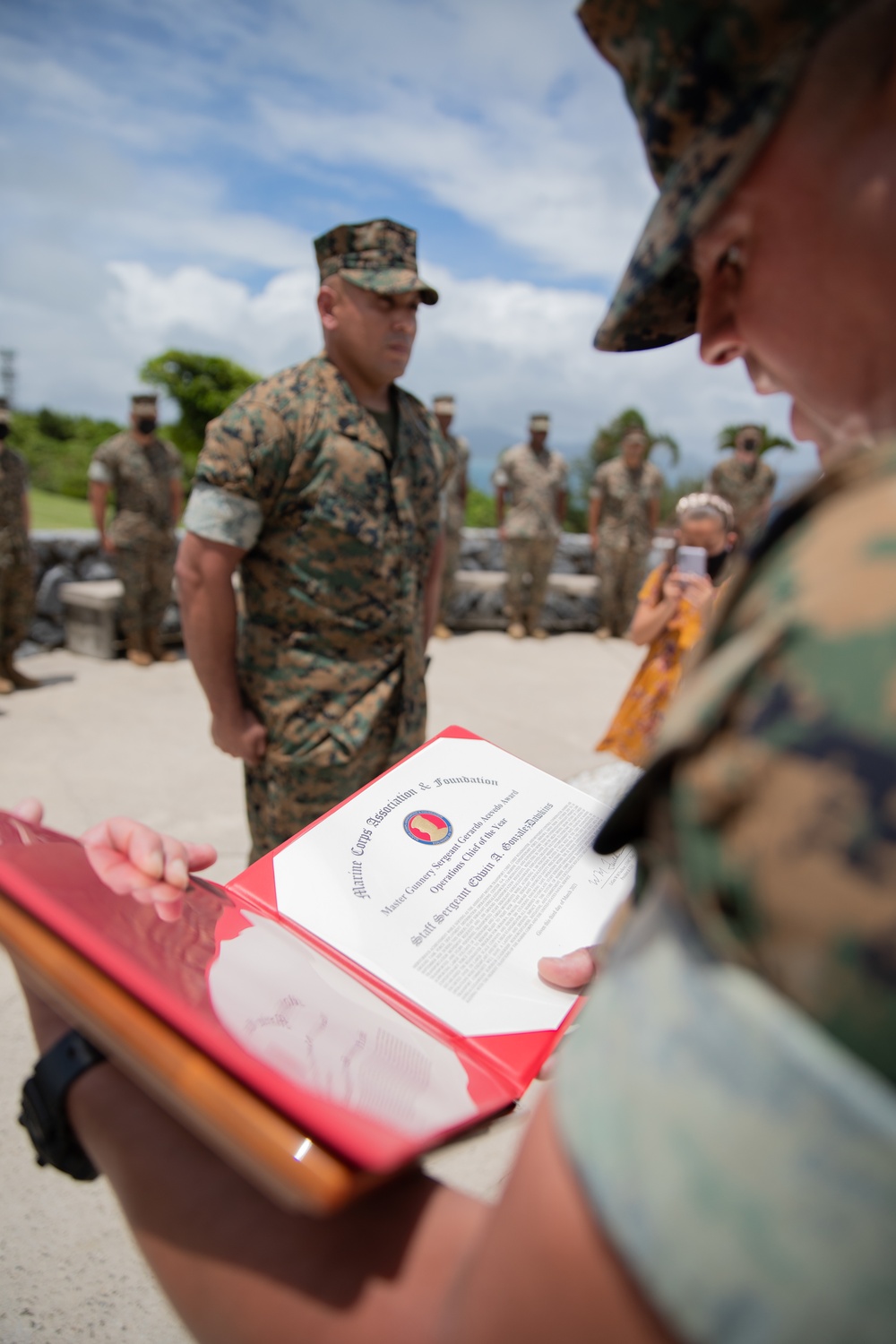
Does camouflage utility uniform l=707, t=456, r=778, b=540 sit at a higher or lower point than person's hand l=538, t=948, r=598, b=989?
higher

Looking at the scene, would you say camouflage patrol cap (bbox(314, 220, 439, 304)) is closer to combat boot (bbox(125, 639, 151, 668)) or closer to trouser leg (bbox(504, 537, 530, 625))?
combat boot (bbox(125, 639, 151, 668))

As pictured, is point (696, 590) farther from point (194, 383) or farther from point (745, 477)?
point (194, 383)

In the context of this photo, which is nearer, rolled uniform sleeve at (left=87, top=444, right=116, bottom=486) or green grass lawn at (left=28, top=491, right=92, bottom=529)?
rolled uniform sleeve at (left=87, top=444, right=116, bottom=486)

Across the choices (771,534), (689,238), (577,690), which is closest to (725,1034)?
(771,534)

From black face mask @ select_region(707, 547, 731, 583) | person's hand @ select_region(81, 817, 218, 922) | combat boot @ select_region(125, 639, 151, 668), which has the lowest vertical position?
combat boot @ select_region(125, 639, 151, 668)

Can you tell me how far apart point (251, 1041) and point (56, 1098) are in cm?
22

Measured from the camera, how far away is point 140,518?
6.38 metres

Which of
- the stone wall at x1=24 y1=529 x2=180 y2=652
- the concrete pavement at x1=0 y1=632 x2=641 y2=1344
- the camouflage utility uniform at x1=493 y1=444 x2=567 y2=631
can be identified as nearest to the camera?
the concrete pavement at x1=0 y1=632 x2=641 y2=1344

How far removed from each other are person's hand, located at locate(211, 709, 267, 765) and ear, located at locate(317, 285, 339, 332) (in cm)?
108

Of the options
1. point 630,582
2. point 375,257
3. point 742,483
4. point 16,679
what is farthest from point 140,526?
point 742,483

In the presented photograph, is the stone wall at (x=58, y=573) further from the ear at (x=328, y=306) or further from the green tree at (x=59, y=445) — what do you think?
the green tree at (x=59, y=445)

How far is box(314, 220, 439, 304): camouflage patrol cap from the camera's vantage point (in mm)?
2143

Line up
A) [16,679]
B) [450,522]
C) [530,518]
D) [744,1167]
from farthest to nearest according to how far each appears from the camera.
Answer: [530,518] < [450,522] < [16,679] < [744,1167]

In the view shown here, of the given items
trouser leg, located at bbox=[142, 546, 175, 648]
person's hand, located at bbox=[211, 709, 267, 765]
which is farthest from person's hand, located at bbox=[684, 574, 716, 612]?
trouser leg, located at bbox=[142, 546, 175, 648]
